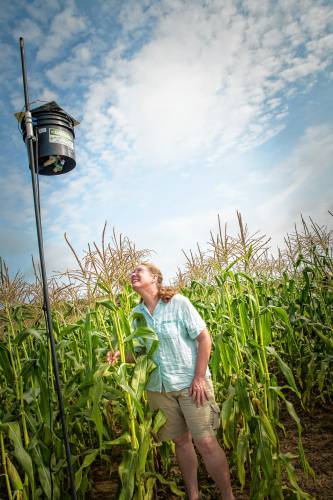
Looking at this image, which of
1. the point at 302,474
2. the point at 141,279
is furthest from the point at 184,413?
the point at 302,474

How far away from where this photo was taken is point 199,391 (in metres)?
2.51

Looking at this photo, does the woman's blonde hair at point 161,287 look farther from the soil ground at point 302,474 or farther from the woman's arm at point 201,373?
Answer: the soil ground at point 302,474

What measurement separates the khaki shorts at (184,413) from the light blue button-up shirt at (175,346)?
110 millimetres

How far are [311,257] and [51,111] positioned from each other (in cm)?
418

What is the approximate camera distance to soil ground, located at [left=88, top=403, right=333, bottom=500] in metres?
2.73

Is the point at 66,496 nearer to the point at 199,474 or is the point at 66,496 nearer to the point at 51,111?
the point at 199,474

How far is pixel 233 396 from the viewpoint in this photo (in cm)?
272

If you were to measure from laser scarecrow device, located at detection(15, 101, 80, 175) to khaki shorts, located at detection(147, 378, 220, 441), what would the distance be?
2.33 metres

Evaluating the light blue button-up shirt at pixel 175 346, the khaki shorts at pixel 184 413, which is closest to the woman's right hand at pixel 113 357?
the light blue button-up shirt at pixel 175 346

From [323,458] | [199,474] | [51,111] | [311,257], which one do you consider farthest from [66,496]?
[311,257]

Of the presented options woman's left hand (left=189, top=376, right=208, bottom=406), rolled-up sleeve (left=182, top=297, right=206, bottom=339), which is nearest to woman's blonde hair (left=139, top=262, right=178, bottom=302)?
rolled-up sleeve (left=182, top=297, right=206, bottom=339)

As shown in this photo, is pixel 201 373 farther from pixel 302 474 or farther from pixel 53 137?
pixel 53 137

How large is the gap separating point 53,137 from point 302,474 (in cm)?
400

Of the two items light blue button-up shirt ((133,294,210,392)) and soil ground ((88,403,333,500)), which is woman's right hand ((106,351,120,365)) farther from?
soil ground ((88,403,333,500))
